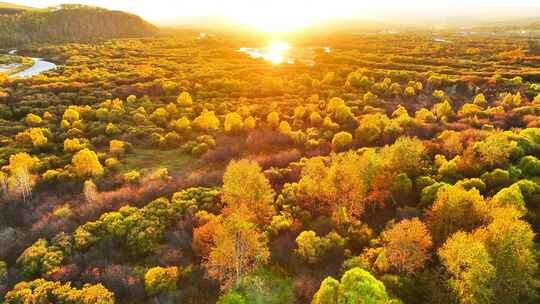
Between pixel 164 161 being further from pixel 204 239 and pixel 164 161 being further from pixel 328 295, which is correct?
pixel 328 295

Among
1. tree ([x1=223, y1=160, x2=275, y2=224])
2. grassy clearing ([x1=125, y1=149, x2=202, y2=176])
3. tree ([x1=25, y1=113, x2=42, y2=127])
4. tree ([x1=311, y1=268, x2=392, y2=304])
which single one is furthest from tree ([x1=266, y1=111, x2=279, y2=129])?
tree ([x1=311, y1=268, x2=392, y2=304])

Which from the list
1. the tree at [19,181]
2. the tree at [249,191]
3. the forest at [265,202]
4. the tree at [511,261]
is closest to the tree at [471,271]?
the forest at [265,202]

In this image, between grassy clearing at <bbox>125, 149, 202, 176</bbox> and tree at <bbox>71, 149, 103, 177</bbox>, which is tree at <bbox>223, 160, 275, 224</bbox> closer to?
grassy clearing at <bbox>125, 149, 202, 176</bbox>

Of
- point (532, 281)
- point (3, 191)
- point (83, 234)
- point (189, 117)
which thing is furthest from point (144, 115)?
point (532, 281)

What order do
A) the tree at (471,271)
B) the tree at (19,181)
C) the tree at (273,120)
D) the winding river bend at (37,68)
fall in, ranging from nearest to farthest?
1. the tree at (471,271)
2. the tree at (19,181)
3. the tree at (273,120)
4. the winding river bend at (37,68)

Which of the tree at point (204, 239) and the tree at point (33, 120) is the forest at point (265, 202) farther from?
the tree at point (33, 120)

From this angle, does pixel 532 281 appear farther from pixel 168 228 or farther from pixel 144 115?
pixel 144 115

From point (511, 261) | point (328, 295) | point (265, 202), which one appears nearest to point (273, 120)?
point (265, 202)
